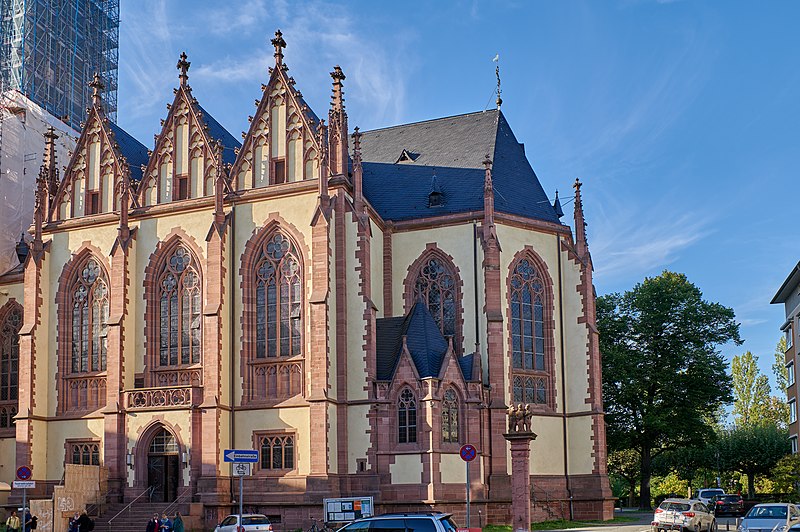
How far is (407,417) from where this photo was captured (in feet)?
130

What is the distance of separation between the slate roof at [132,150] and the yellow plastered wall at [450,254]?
13.3m

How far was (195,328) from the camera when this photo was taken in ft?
141

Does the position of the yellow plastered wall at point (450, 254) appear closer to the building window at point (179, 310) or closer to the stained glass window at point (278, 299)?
the stained glass window at point (278, 299)

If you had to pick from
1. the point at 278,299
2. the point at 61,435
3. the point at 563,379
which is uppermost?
the point at 278,299

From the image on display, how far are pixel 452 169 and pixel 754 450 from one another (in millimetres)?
37314

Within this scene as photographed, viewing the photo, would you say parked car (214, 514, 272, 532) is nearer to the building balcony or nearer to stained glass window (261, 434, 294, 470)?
stained glass window (261, 434, 294, 470)

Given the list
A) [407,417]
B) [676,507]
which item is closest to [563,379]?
[407,417]

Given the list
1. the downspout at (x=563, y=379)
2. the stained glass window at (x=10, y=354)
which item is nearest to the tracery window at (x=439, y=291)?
the downspout at (x=563, y=379)

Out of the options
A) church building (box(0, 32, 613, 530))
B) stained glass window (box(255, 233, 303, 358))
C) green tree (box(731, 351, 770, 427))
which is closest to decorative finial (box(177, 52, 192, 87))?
church building (box(0, 32, 613, 530))

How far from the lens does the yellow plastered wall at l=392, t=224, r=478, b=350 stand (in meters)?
44.7

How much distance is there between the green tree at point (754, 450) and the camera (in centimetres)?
7100

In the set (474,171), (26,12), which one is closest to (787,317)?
(474,171)

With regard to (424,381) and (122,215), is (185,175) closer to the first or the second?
(122,215)

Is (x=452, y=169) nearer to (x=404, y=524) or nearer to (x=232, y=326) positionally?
(x=232, y=326)
